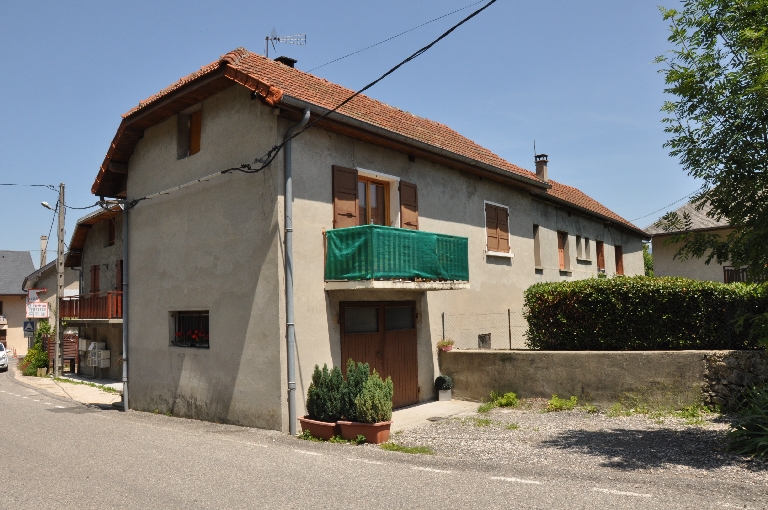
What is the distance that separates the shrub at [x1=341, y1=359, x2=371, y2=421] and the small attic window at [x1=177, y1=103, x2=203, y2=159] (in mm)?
6112

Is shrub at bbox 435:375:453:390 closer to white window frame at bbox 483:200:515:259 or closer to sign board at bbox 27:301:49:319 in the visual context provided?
white window frame at bbox 483:200:515:259

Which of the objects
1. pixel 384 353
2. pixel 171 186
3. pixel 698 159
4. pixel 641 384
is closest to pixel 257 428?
pixel 384 353

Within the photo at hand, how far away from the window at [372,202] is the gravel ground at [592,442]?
4176 mm

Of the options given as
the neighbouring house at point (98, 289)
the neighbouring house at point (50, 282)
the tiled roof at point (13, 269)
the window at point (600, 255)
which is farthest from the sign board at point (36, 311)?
the window at point (600, 255)

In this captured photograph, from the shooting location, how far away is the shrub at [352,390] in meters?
9.54

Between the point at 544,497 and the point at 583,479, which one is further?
the point at 583,479

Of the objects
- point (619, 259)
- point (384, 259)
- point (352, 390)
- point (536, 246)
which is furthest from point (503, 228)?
point (619, 259)

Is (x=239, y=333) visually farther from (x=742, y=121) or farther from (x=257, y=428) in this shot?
(x=742, y=121)

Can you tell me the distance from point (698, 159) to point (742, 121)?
0.66 m

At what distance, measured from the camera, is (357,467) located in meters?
7.60

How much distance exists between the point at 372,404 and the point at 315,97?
5895 millimetres

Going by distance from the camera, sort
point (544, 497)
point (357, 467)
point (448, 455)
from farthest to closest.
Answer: point (448, 455) → point (357, 467) → point (544, 497)

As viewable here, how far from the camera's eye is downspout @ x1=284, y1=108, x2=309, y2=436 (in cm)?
1015

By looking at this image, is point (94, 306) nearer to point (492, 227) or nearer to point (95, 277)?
point (95, 277)
